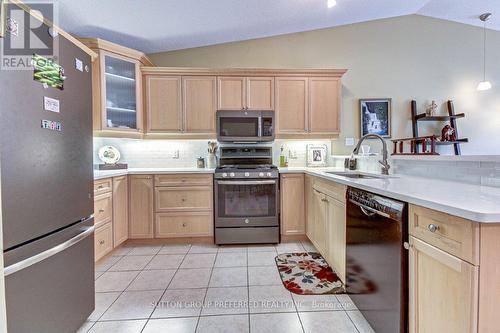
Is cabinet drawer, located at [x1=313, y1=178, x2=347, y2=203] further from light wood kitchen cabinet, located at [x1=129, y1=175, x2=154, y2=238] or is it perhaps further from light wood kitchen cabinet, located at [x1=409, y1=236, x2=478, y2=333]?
light wood kitchen cabinet, located at [x1=129, y1=175, x2=154, y2=238]

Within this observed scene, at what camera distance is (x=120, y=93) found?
3.01 metres

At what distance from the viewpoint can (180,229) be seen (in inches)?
118

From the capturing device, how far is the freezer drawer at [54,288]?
3.44 ft

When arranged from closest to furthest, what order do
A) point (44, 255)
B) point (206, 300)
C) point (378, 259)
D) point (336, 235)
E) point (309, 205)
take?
point (44, 255), point (378, 259), point (206, 300), point (336, 235), point (309, 205)

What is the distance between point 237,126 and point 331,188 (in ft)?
4.99

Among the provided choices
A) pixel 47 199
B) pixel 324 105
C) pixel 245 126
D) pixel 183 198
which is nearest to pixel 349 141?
pixel 324 105

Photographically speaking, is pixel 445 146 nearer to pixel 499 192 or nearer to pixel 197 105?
pixel 499 192

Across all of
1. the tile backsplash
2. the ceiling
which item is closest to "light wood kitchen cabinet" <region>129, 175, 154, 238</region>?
the tile backsplash

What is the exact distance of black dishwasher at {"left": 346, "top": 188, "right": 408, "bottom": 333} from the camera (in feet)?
3.96

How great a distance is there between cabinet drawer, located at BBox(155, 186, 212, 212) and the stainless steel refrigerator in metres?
1.34

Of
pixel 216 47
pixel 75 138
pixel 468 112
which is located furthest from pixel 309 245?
pixel 468 112

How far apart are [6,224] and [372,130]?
3937 mm

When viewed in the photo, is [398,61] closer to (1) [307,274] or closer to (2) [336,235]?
(2) [336,235]

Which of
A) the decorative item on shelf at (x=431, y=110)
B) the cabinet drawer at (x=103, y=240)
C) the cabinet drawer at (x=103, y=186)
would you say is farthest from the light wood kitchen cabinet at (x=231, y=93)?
the decorative item on shelf at (x=431, y=110)
